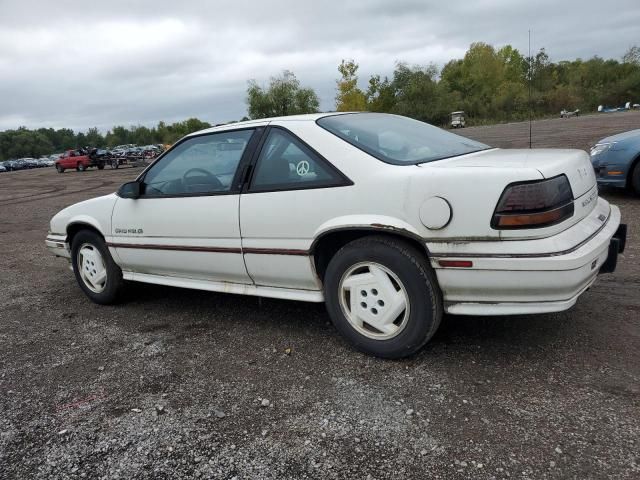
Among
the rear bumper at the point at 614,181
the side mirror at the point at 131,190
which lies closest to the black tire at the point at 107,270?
the side mirror at the point at 131,190

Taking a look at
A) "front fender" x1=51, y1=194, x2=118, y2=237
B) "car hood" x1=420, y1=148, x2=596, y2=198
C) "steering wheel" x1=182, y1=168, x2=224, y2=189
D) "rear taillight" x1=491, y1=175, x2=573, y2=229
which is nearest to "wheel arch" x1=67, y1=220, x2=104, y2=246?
"front fender" x1=51, y1=194, x2=118, y2=237

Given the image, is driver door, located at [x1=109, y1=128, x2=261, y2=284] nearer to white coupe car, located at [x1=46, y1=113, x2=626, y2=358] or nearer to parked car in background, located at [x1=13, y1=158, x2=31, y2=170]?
white coupe car, located at [x1=46, y1=113, x2=626, y2=358]

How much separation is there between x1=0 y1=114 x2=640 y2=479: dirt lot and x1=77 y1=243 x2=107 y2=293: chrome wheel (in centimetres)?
44

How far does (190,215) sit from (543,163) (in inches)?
90.6

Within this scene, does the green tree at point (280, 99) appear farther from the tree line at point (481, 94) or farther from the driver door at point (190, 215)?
the driver door at point (190, 215)

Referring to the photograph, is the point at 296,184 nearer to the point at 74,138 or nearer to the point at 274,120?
the point at 274,120

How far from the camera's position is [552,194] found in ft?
8.34

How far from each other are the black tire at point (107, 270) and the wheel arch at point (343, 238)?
82.4 inches

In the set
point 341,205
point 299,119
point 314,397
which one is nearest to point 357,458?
point 314,397

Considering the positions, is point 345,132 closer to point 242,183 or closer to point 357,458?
point 242,183

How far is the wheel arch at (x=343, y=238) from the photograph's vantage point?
276 centimetres

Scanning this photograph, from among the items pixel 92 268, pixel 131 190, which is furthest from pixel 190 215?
pixel 92 268

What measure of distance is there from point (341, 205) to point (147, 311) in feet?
7.39

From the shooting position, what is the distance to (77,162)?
109 ft
